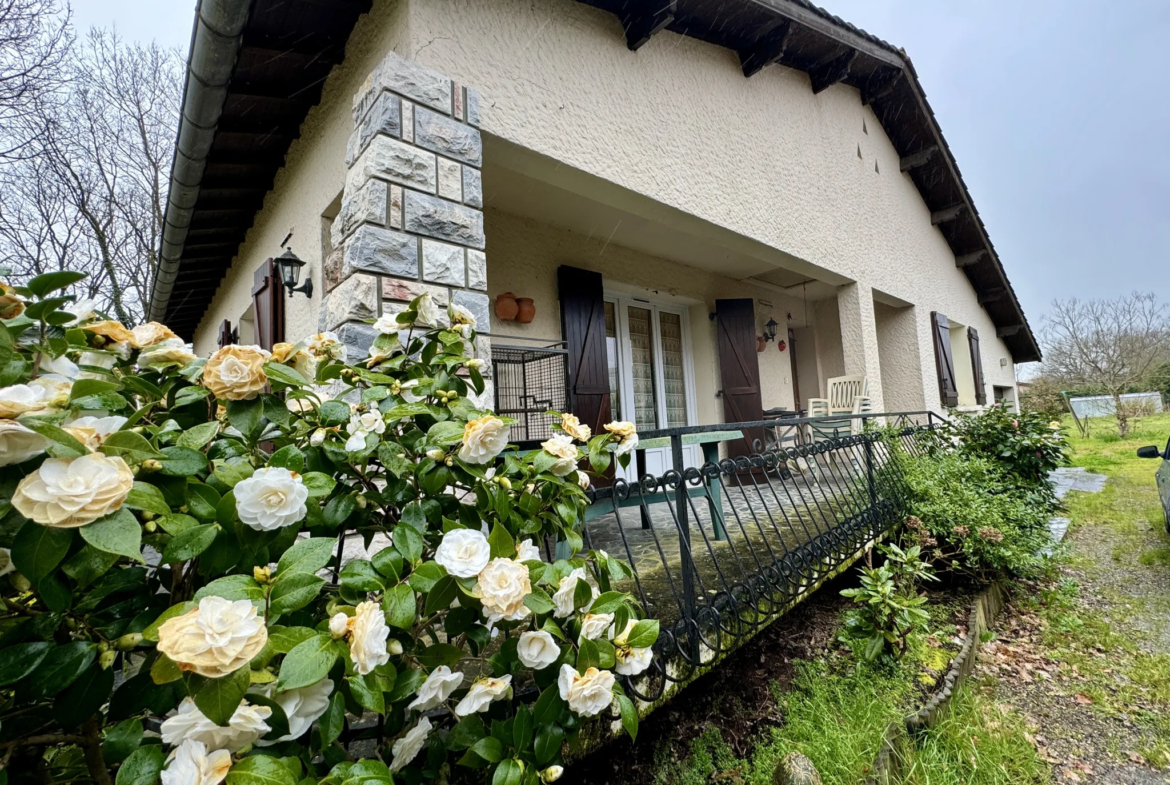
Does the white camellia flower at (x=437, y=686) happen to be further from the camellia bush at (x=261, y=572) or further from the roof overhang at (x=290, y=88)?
the roof overhang at (x=290, y=88)

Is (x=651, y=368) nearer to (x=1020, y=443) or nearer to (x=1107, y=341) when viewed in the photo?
(x=1020, y=443)

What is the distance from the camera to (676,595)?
1.81m

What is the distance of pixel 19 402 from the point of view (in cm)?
56

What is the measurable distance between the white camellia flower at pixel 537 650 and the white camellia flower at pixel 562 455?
326 mm

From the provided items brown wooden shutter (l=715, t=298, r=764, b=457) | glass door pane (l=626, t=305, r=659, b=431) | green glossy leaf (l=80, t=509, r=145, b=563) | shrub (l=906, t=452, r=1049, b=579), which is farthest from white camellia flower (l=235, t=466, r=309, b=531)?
brown wooden shutter (l=715, t=298, r=764, b=457)

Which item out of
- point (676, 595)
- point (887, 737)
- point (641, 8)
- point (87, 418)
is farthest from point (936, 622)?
point (641, 8)

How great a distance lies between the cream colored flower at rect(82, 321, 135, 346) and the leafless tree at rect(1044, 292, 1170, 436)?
19.8 meters

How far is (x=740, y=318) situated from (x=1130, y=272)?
89.9 m

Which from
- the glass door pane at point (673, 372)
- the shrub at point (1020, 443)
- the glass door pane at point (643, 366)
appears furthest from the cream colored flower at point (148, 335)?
the shrub at point (1020, 443)

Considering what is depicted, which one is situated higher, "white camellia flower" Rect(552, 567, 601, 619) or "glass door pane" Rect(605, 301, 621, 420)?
"glass door pane" Rect(605, 301, 621, 420)

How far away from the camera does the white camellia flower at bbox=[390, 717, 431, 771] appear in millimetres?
837

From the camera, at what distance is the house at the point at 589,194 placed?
88.1 inches

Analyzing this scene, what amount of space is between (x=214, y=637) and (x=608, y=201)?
323 cm

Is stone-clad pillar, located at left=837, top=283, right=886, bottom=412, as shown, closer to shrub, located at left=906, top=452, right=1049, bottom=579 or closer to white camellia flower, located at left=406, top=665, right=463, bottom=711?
shrub, located at left=906, top=452, right=1049, bottom=579
